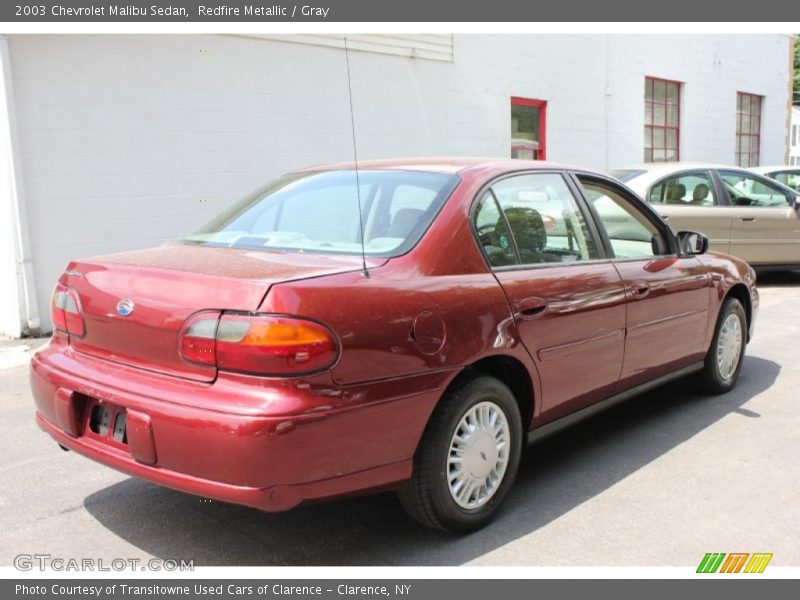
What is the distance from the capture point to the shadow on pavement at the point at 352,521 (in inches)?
130

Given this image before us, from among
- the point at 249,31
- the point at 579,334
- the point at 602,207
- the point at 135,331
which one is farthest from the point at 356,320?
the point at 249,31

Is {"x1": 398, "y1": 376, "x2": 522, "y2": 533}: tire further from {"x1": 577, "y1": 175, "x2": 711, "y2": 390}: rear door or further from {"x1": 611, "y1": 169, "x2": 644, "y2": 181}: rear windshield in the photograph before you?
{"x1": 611, "y1": 169, "x2": 644, "y2": 181}: rear windshield

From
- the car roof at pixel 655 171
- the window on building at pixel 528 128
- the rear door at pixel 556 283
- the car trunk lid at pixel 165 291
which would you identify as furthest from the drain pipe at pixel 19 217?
the window on building at pixel 528 128

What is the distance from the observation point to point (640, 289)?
4.43 m

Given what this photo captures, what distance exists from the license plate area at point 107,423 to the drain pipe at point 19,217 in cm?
499

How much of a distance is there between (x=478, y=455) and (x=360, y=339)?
85cm

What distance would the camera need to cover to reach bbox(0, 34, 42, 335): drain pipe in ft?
24.2

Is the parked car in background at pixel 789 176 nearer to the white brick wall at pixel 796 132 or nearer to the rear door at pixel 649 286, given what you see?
the rear door at pixel 649 286

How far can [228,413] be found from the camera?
9.08 feet

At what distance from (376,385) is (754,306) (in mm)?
3891

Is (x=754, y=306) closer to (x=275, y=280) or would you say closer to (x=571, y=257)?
(x=571, y=257)

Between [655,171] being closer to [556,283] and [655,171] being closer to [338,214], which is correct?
[556,283]

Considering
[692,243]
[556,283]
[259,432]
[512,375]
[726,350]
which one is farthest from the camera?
[726,350]

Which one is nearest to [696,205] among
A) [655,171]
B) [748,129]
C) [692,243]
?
[655,171]
